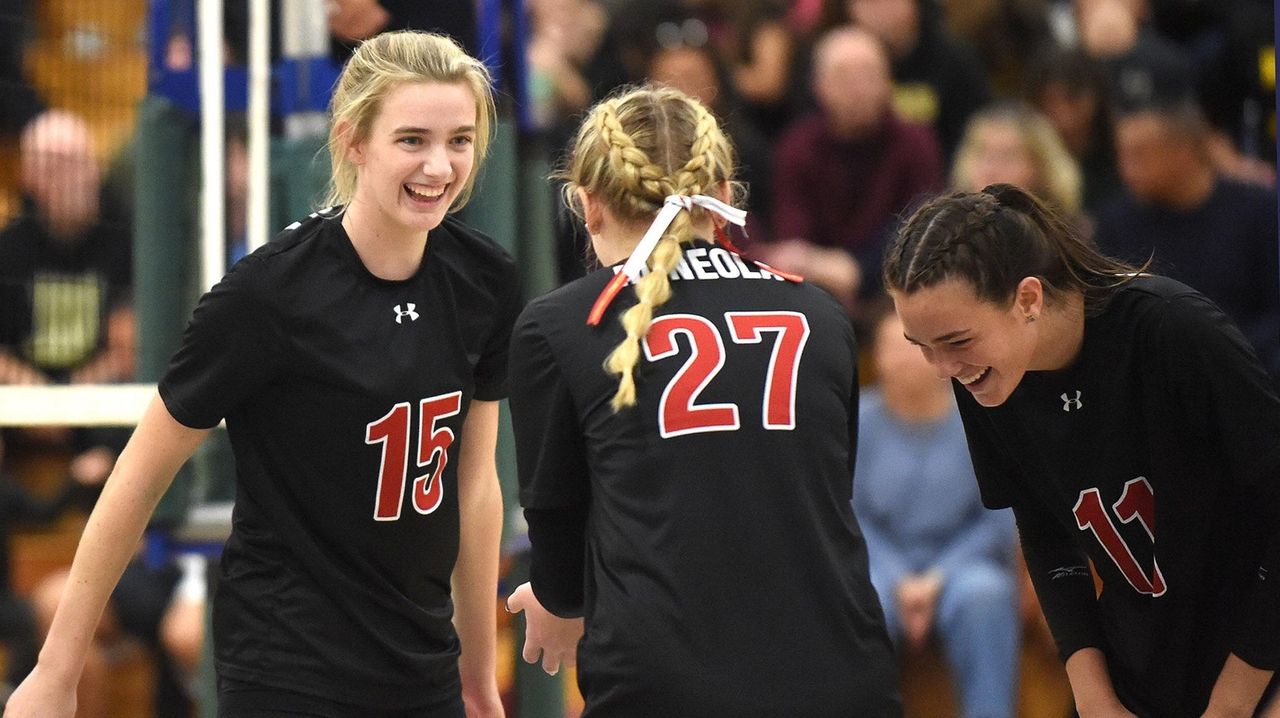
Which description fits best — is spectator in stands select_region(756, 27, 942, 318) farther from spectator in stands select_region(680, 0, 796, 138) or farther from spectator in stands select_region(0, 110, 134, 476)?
spectator in stands select_region(0, 110, 134, 476)

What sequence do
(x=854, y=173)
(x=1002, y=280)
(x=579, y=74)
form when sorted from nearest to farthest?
1. (x=1002, y=280)
2. (x=854, y=173)
3. (x=579, y=74)

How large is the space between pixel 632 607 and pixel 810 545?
0.81ft

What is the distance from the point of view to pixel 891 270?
7.75 ft

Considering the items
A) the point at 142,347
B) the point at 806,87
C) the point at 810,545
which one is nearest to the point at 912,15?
the point at 806,87

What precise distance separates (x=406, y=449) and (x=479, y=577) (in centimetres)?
42

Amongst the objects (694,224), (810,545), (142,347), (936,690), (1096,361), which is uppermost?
(694,224)

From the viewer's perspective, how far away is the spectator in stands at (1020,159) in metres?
5.49

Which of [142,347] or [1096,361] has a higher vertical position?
[1096,361]

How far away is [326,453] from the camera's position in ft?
8.74

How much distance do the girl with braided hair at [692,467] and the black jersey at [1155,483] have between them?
0.35 m

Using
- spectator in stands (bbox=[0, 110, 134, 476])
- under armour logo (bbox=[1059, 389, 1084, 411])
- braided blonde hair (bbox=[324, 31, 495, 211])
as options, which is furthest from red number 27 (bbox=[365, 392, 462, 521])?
spectator in stands (bbox=[0, 110, 134, 476])

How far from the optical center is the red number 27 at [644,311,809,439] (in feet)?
7.13

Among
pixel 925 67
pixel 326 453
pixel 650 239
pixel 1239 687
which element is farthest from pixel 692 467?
pixel 925 67

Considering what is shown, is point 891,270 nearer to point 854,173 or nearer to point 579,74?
point 854,173
